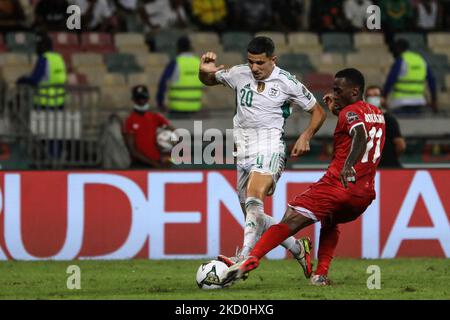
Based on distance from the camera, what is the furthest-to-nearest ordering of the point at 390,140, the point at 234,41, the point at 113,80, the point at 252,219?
the point at 234,41 < the point at 113,80 < the point at 390,140 < the point at 252,219

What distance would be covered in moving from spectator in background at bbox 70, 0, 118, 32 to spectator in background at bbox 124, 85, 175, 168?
4.65 m

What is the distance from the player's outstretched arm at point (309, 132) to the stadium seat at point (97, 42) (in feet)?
33.8

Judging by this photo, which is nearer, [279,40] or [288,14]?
[279,40]

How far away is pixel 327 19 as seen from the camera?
22.8 meters

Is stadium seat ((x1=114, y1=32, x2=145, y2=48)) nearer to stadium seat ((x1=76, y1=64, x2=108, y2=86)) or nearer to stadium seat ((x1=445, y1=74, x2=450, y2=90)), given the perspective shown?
stadium seat ((x1=76, y1=64, x2=108, y2=86))

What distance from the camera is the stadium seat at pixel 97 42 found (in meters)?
21.3

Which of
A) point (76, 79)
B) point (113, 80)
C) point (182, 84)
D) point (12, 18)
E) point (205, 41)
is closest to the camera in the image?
point (182, 84)

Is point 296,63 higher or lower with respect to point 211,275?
higher

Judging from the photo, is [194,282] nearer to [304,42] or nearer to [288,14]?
[304,42]

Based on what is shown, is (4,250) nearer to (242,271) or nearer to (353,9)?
(242,271)

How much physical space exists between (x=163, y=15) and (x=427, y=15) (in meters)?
4.73

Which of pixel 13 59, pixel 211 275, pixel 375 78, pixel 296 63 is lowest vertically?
pixel 211 275

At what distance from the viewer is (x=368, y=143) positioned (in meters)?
10.7

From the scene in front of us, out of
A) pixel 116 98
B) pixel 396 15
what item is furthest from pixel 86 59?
pixel 396 15
